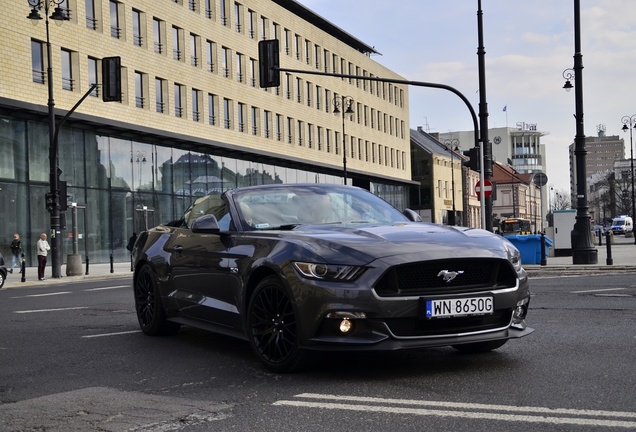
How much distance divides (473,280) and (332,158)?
61280 millimetres

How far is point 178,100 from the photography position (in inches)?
1892

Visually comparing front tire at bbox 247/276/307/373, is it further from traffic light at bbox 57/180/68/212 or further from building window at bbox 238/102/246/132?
building window at bbox 238/102/246/132

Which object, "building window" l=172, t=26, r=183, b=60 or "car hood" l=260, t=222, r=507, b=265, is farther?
"building window" l=172, t=26, r=183, b=60

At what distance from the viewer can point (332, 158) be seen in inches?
2645

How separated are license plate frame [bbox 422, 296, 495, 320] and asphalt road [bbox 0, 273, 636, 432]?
439 millimetres

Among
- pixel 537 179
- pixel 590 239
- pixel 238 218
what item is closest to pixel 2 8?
pixel 537 179

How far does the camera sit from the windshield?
722cm

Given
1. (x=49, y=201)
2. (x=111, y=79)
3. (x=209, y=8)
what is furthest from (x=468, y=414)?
(x=209, y=8)

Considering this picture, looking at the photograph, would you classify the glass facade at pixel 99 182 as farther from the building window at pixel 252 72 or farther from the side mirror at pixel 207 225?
the side mirror at pixel 207 225

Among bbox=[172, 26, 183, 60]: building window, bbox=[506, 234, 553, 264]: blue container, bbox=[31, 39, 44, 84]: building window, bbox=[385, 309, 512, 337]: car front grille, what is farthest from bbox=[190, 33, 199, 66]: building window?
bbox=[385, 309, 512, 337]: car front grille

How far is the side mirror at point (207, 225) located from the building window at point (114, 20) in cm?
3748

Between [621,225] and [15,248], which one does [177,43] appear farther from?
[621,225]

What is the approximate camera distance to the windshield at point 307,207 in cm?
722

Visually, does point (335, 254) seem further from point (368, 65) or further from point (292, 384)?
point (368, 65)
